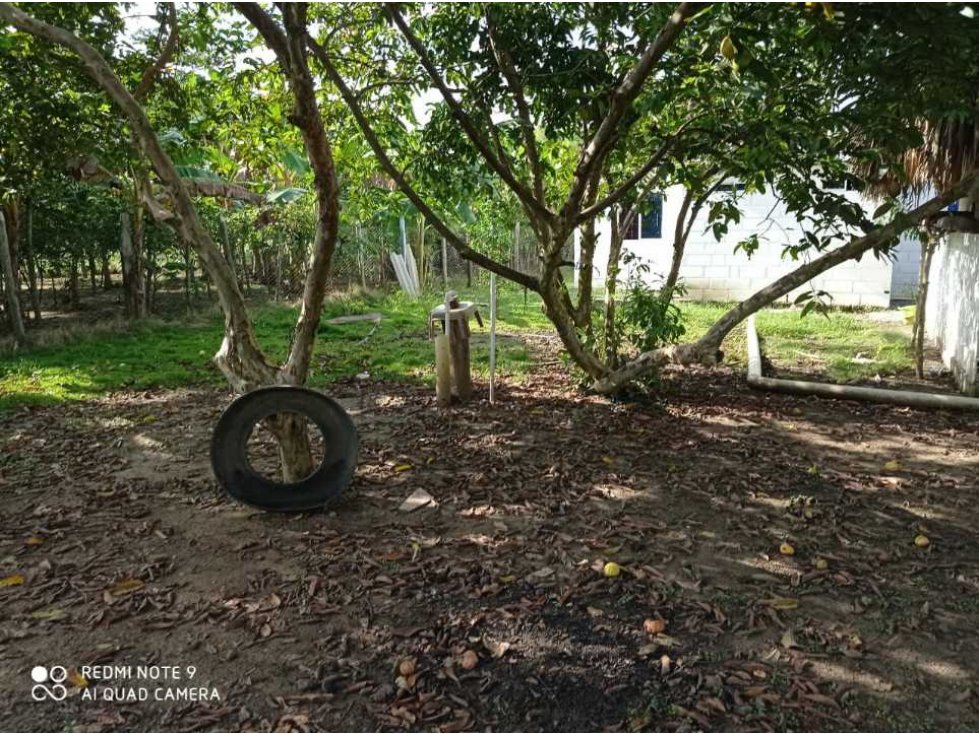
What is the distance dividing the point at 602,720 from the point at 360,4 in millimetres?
6003

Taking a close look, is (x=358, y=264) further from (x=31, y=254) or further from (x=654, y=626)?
(x=654, y=626)

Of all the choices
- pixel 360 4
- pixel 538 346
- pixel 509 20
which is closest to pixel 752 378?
pixel 538 346

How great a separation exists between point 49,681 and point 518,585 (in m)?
2.07

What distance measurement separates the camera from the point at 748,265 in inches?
575

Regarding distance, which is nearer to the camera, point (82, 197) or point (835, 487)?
point (835, 487)

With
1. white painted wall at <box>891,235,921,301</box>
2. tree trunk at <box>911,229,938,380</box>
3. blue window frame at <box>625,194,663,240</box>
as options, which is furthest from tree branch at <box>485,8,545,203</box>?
white painted wall at <box>891,235,921,301</box>

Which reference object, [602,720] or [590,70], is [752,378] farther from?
[602,720]

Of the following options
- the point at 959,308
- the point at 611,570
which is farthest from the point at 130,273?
the point at 959,308

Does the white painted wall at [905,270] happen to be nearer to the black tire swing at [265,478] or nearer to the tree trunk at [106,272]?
the black tire swing at [265,478]

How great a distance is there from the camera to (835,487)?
4574mm

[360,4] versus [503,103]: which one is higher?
[360,4]

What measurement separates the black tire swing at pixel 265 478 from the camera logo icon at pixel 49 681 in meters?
1.45

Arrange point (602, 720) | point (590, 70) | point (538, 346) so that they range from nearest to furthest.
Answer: point (602, 720) → point (590, 70) → point (538, 346)

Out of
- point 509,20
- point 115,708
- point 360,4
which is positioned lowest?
point 115,708
